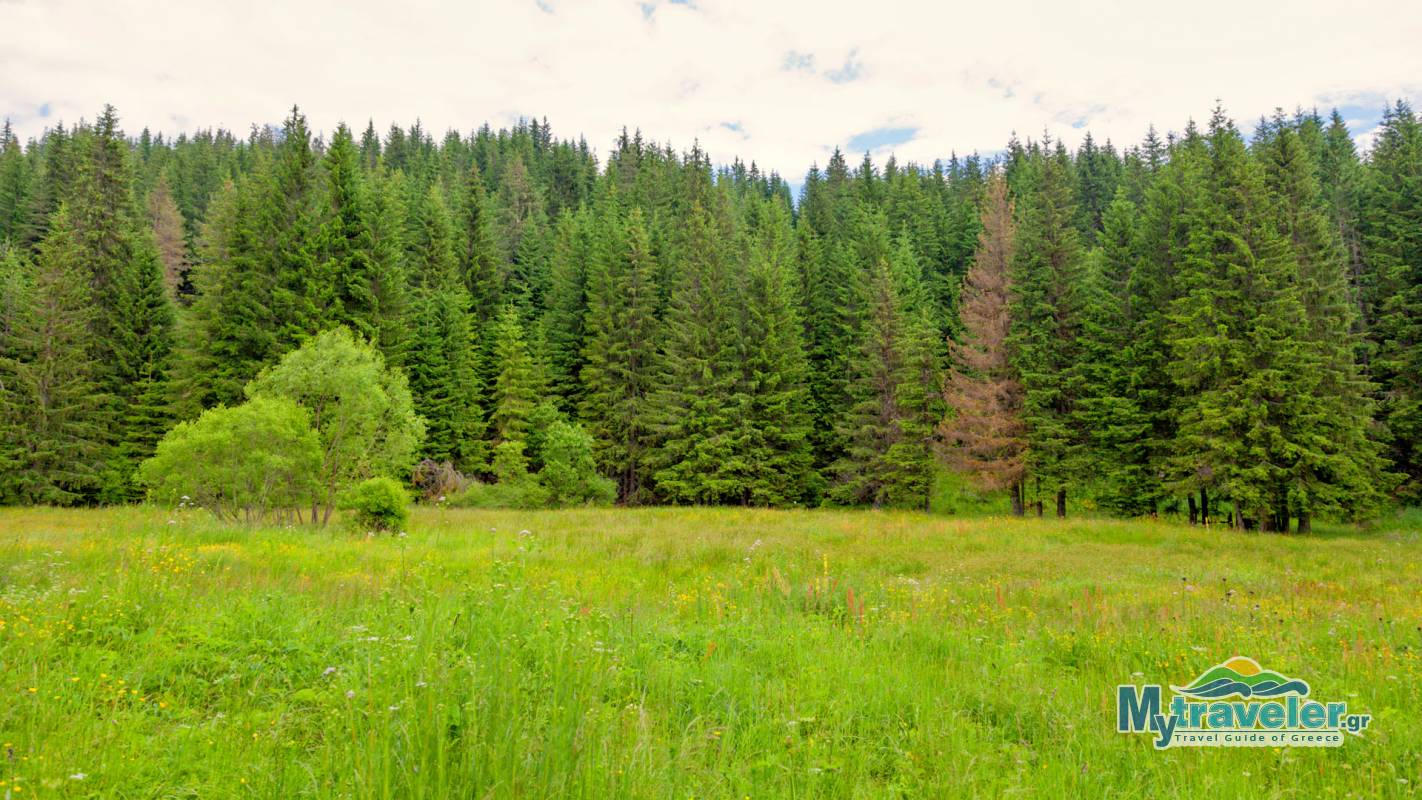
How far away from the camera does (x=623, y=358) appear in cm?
4209

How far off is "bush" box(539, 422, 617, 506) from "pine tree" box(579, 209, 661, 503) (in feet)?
24.3

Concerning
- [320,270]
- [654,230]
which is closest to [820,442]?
[654,230]

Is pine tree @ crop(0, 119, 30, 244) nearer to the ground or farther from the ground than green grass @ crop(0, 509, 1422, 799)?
farther from the ground

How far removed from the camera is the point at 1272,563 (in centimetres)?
1438

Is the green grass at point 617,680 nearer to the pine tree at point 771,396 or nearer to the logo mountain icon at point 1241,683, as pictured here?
the logo mountain icon at point 1241,683

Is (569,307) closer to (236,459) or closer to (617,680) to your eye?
(236,459)

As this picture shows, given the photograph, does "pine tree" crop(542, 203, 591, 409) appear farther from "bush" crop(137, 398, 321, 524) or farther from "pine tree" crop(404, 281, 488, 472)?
"bush" crop(137, 398, 321, 524)

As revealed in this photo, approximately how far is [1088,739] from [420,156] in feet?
347

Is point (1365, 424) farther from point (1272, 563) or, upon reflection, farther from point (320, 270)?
point (320, 270)

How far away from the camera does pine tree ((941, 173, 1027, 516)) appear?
29.0 meters

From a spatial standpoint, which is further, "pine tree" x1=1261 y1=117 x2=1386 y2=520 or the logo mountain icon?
"pine tree" x1=1261 y1=117 x2=1386 y2=520

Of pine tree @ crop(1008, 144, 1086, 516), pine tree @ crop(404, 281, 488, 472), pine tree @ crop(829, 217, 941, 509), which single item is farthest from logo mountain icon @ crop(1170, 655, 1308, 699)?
pine tree @ crop(404, 281, 488, 472)

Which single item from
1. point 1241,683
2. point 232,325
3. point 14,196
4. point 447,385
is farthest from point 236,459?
point 14,196

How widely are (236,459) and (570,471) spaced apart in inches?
584
